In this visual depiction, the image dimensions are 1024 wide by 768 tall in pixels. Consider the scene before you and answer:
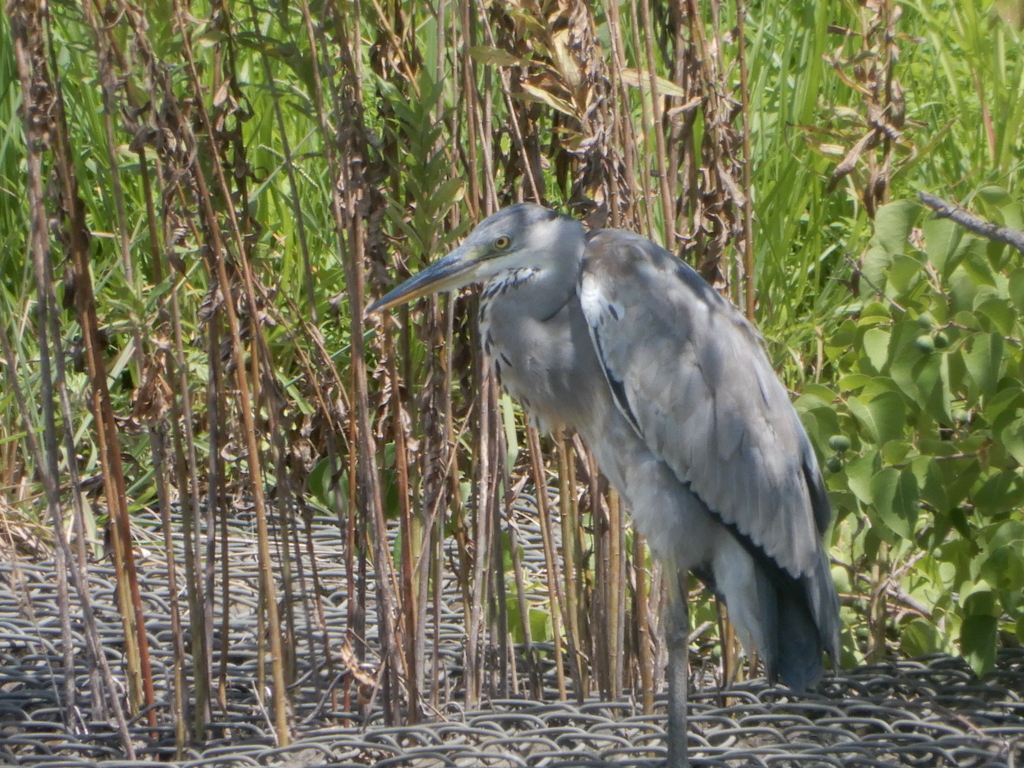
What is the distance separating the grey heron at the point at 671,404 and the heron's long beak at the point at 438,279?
0.02m

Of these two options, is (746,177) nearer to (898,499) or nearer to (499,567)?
(898,499)

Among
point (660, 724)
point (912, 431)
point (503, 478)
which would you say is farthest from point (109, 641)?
point (912, 431)

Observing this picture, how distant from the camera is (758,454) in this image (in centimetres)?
254

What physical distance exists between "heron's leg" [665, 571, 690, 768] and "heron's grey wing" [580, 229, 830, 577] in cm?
20

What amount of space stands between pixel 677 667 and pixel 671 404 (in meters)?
0.54

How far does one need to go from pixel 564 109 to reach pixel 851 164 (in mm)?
666

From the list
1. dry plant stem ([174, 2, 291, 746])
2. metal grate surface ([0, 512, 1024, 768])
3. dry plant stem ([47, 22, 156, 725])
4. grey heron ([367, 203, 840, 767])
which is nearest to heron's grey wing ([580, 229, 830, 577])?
grey heron ([367, 203, 840, 767])

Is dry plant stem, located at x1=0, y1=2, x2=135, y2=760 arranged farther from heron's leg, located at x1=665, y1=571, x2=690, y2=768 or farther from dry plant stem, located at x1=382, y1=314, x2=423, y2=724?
heron's leg, located at x1=665, y1=571, x2=690, y2=768

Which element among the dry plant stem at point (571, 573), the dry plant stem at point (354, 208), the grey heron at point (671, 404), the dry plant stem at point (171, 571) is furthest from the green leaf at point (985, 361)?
the dry plant stem at point (171, 571)

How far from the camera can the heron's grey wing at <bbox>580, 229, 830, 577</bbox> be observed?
8.20 feet

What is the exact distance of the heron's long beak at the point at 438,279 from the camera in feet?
7.43

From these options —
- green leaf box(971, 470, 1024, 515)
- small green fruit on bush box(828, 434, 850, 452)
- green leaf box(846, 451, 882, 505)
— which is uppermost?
small green fruit on bush box(828, 434, 850, 452)

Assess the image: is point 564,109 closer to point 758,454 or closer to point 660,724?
point 758,454

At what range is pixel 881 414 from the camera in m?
2.57
